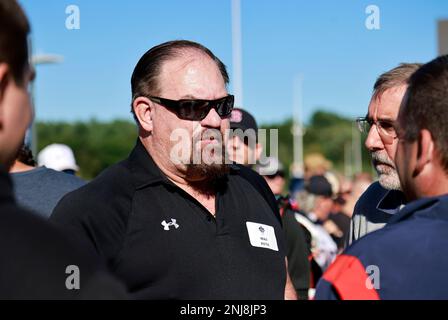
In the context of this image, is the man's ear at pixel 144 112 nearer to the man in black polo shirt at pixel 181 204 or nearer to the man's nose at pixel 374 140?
the man in black polo shirt at pixel 181 204

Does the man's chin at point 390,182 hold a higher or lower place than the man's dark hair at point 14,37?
lower

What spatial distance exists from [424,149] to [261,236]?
1475mm

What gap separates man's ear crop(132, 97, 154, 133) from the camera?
3.49 metres

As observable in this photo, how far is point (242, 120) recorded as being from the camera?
19.6ft

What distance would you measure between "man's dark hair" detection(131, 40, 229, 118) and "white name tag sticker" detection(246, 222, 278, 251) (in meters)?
0.82


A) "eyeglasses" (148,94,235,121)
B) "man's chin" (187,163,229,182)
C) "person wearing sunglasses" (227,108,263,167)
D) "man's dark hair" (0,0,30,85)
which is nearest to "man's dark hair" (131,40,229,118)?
"eyeglasses" (148,94,235,121)

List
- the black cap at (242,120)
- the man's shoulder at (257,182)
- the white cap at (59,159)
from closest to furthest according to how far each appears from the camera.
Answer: the man's shoulder at (257,182) → the black cap at (242,120) → the white cap at (59,159)

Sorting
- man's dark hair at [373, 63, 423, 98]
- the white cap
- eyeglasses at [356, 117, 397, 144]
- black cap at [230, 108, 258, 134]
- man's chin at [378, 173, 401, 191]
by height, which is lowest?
the white cap

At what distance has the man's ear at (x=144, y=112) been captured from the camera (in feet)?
11.5

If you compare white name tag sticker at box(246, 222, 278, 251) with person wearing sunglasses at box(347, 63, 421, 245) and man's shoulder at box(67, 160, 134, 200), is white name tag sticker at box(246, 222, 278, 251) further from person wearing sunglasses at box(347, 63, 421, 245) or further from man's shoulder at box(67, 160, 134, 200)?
person wearing sunglasses at box(347, 63, 421, 245)

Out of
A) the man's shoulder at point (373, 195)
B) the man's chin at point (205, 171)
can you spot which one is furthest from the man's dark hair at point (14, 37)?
the man's shoulder at point (373, 195)

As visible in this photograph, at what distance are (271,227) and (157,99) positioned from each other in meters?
0.88

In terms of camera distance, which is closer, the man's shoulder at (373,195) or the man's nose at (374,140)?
the man's nose at (374,140)

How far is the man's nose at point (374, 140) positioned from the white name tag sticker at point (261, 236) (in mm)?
→ 823
